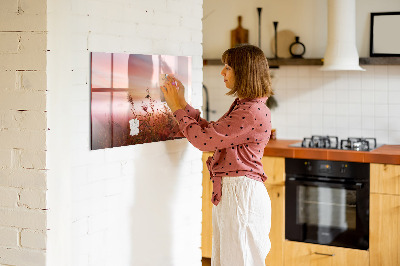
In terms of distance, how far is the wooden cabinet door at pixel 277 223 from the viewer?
4.47 metres

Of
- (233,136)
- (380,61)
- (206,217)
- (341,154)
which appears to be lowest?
(206,217)

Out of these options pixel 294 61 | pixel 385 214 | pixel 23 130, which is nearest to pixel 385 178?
pixel 385 214

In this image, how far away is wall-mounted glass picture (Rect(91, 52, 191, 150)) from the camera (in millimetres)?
2559

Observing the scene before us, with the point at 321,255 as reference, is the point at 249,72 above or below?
above

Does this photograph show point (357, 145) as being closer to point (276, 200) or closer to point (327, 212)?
point (327, 212)

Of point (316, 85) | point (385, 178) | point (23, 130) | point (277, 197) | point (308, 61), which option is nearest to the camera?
point (23, 130)

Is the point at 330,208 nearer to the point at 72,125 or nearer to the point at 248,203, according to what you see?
the point at 248,203

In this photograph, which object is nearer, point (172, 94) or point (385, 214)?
point (172, 94)

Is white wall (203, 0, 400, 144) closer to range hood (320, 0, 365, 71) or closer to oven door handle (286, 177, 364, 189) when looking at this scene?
range hood (320, 0, 365, 71)

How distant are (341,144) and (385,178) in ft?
1.50

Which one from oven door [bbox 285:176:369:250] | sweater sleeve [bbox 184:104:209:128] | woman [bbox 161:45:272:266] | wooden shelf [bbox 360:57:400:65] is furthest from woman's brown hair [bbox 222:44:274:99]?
wooden shelf [bbox 360:57:400:65]

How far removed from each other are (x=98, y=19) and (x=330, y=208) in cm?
249

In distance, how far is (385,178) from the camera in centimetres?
410

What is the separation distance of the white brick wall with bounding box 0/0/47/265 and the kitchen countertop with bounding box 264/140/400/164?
240cm
